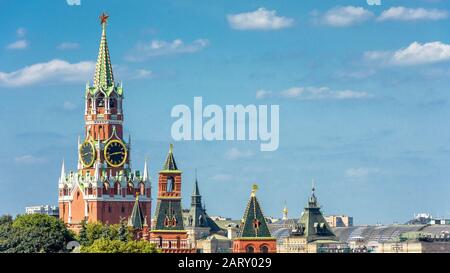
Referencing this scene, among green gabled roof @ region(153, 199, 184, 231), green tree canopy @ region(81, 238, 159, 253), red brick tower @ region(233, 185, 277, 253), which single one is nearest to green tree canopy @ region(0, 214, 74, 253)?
green tree canopy @ region(81, 238, 159, 253)

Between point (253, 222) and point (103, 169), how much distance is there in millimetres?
48820

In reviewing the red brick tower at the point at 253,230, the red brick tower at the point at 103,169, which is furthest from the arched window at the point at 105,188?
the red brick tower at the point at 253,230

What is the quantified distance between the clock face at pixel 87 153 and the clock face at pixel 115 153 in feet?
4.94

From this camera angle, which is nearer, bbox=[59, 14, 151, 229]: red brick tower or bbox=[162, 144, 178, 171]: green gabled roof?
bbox=[162, 144, 178, 171]: green gabled roof

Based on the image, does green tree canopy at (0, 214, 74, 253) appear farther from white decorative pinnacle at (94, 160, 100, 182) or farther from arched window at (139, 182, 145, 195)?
arched window at (139, 182, 145, 195)

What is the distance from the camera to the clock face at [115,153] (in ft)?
536

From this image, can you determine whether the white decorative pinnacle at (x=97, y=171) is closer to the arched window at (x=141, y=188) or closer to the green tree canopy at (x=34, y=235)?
the arched window at (x=141, y=188)

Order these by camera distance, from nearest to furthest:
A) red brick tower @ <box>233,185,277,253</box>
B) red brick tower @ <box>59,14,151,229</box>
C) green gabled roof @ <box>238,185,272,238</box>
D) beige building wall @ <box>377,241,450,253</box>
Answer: red brick tower @ <box>233,185,277,253</box>, green gabled roof @ <box>238,185,272,238</box>, beige building wall @ <box>377,241,450,253</box>, red brick tower @ <box>59,14,151,229</box>

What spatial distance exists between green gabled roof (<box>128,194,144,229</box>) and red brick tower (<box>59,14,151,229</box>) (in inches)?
365

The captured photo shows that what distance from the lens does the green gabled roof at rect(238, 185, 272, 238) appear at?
115875 mm
